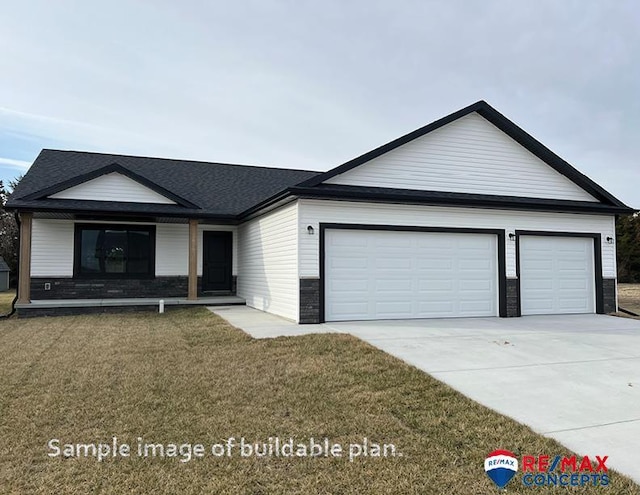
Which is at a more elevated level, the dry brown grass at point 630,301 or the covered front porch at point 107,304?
the covered front porch at point 107,304

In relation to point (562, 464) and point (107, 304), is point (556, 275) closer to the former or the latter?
point (562, 464)

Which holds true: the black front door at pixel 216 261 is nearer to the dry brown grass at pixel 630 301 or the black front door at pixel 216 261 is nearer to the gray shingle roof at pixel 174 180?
the gray shingle roof at pixel 174 180

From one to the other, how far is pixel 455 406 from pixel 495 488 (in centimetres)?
153

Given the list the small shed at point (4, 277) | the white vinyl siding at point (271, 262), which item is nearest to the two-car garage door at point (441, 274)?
the white vinyl siding at point (271, 262)

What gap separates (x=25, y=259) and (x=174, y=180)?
591 centimetres

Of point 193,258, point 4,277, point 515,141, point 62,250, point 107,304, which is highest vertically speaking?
point 515,141

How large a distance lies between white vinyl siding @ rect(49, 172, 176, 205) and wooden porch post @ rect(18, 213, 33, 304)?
116cm

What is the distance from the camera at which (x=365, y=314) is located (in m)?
10.7

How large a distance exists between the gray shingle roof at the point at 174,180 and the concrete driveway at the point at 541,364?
522 cm

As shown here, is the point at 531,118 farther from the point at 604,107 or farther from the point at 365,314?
the point at 365,314

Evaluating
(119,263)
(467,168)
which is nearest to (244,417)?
(467,168)

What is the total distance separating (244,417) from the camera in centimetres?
431

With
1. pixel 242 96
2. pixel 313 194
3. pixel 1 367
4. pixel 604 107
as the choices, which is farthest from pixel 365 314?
pixel 604 107

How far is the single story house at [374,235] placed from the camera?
10.7 m
